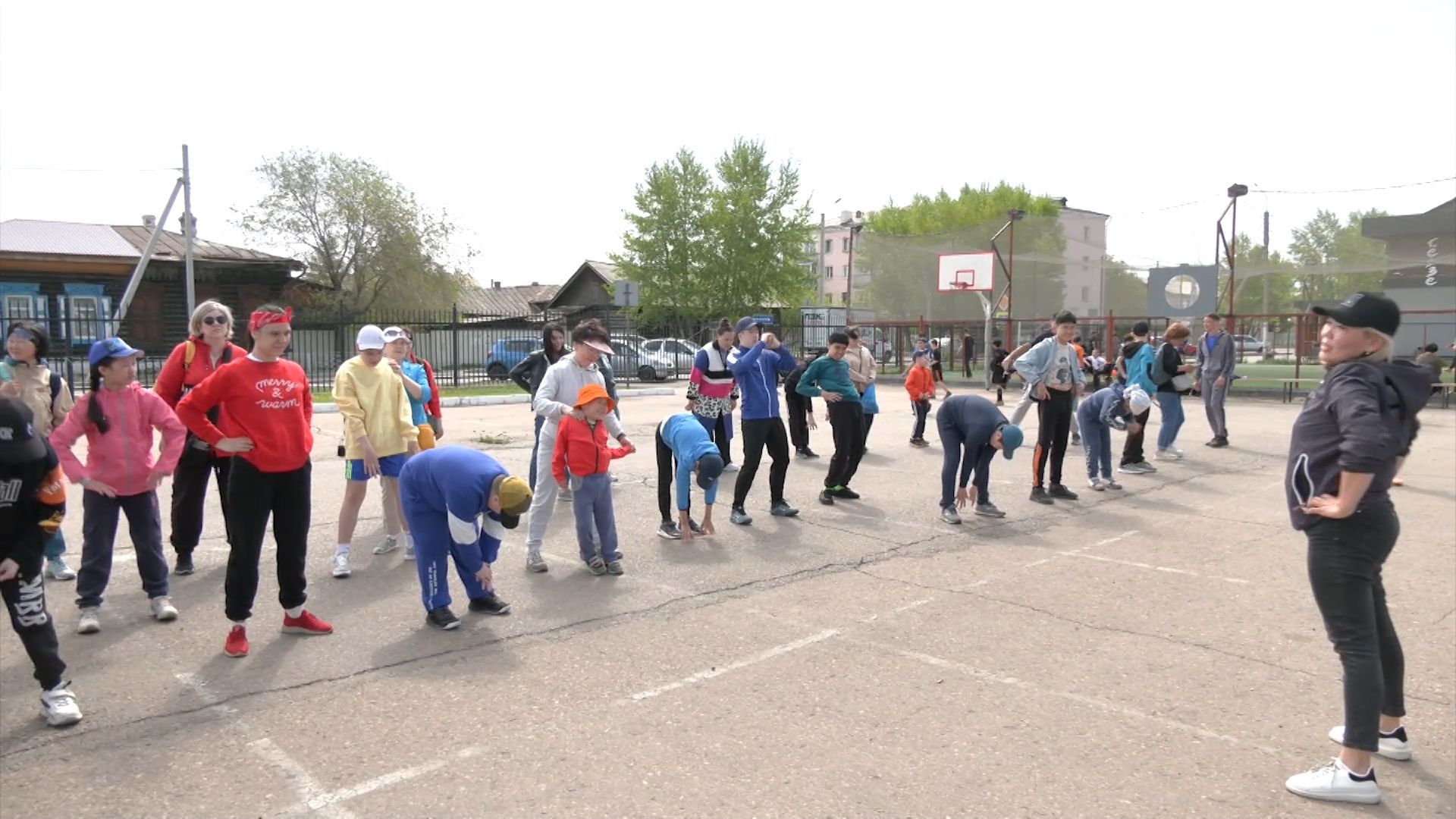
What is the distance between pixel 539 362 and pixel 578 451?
3398 millimetres

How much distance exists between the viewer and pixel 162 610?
534cm

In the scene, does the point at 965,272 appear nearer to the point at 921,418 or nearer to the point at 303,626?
the point at 921,418

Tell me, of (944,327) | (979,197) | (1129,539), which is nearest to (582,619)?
(1129,539)

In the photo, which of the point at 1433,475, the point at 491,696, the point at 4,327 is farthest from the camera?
the point at 4,327

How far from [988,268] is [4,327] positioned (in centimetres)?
2783

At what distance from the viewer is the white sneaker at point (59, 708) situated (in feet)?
13.0

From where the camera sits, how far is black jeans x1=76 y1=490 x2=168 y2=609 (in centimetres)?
519

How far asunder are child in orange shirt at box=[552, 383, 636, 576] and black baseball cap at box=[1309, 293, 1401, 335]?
403cm

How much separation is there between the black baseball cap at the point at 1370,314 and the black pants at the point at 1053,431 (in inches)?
233

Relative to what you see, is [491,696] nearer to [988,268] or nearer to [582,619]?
[582,619]

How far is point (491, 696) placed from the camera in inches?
170

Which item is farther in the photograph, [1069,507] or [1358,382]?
[1069,507]

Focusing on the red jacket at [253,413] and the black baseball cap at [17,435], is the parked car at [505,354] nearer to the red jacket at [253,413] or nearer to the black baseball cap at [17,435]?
the red jacket at [253,413]

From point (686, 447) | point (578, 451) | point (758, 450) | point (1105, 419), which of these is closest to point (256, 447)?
point (578, 451)
